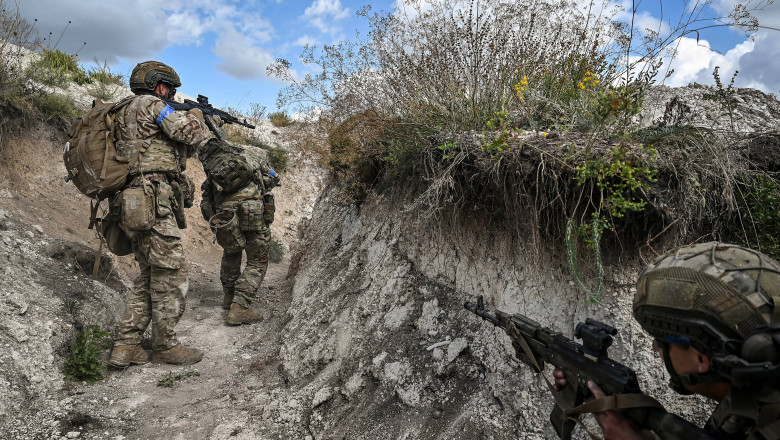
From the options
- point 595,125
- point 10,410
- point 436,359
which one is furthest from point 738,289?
point 10,410

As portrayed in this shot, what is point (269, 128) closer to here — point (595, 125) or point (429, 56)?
point (429, 56)

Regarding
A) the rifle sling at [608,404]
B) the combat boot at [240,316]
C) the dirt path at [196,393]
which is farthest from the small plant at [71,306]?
the rifle sling at [608,404]

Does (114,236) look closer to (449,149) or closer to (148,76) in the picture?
(148,76)

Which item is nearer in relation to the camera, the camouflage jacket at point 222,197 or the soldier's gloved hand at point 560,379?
the soldier's gloved hand at point 560,379

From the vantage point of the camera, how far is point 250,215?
598 cm

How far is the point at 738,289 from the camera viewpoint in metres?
1.38

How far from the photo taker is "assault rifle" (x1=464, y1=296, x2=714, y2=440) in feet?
5.12

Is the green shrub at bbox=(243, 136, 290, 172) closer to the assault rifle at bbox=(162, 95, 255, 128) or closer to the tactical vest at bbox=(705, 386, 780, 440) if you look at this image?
the assault rifle at bbox=(162, 95, 255, 128)

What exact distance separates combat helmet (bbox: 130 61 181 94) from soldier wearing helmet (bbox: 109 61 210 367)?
20mm

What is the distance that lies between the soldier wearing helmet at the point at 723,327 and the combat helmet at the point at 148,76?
4914mm

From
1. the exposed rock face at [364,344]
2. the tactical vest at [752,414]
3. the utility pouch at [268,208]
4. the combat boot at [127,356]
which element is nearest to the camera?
the tactical vest at [752,414]

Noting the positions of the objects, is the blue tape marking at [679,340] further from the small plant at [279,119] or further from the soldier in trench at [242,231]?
the small plant at [279,119]

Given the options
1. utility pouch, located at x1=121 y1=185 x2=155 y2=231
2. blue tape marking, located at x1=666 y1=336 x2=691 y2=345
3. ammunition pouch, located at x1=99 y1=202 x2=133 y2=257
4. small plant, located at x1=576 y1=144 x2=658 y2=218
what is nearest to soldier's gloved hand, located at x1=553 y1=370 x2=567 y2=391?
blue tape marking, located at x1=666 y1=336 x2=691 y2=345

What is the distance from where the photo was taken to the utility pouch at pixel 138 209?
14.1ft
